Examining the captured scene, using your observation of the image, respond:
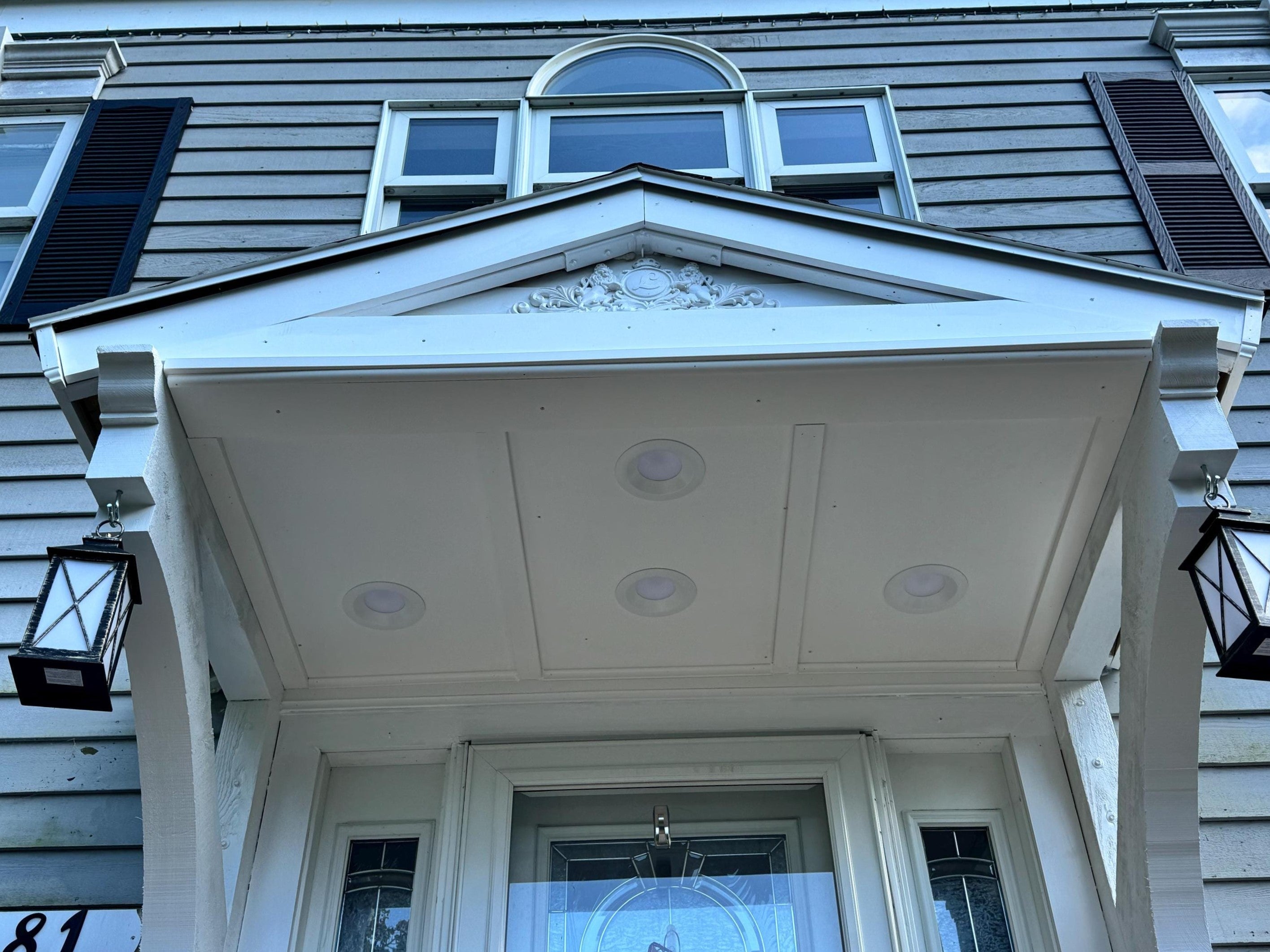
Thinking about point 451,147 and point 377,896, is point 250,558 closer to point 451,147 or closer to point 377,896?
point 377,896

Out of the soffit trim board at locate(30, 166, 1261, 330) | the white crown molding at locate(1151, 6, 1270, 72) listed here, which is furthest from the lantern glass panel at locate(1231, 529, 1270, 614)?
the white crown molding at locate(1151, 6, 1270, 72)

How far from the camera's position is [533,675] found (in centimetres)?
372

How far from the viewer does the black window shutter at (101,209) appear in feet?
16.1

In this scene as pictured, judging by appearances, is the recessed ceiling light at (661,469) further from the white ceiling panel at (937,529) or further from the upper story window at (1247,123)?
the upper story window at (1247,123)

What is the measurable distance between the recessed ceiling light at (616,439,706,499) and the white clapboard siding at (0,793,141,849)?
1.81 metres

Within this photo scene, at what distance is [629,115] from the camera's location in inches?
225

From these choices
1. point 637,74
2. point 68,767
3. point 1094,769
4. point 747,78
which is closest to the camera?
point 1094,769

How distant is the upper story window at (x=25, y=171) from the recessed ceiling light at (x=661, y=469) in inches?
132

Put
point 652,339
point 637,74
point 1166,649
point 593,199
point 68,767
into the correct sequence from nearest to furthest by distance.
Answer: point 1166,649 → point 652,339 → point 593,199 → point 68,767 → point 637,74

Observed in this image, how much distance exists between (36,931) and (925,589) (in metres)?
2.71

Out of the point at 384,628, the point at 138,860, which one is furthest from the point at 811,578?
the point at 138,860

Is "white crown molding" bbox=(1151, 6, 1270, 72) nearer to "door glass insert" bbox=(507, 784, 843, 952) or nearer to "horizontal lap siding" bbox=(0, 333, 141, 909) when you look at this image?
"door glass insert" bbox=(507, 784, 843, 952)

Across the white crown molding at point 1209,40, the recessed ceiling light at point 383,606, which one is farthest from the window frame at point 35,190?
the white crown molding at point 1209,40

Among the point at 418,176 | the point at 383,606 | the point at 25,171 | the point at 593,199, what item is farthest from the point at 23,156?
the point at 593,199
